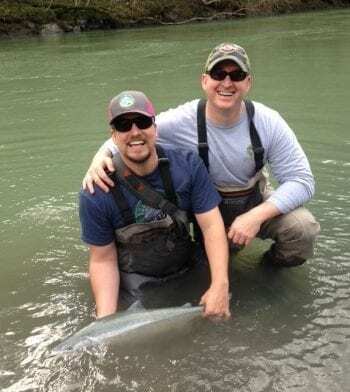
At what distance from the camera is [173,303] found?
460 cm

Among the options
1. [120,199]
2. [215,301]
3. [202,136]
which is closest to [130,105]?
[120,199]

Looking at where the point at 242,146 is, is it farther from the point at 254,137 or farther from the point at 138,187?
the point at 138,187

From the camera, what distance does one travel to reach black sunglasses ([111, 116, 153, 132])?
12.4 ft

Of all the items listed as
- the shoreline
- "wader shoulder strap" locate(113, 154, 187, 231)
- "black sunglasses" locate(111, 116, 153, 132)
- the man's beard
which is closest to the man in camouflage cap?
"wader shoulder strap" locate(113, 154, 187, 231)

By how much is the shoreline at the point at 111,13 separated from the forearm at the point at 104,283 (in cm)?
2589

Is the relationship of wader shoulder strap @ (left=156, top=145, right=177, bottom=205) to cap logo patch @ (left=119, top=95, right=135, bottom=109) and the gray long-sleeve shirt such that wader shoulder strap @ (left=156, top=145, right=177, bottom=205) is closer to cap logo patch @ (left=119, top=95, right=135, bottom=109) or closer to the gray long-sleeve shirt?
the gray long-sleeve shirt

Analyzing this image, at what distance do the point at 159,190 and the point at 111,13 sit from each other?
28.3 m

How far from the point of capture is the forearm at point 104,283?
4137mm

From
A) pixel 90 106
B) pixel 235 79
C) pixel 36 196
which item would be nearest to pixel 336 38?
pixel 90 106

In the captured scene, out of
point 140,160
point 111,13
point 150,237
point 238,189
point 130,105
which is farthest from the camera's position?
point 111,13

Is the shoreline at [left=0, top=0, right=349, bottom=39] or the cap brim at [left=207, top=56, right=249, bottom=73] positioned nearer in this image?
the cap brim at [left=207, top=56, right=249, bottom=73]

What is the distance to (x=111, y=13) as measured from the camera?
Result: 3055 centimetres

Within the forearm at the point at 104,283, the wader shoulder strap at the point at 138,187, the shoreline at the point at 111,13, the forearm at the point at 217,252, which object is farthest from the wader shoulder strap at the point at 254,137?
the shoreline at the point at 111,13

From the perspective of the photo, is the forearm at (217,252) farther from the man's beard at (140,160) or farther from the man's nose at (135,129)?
the man's nose at (135,129)
